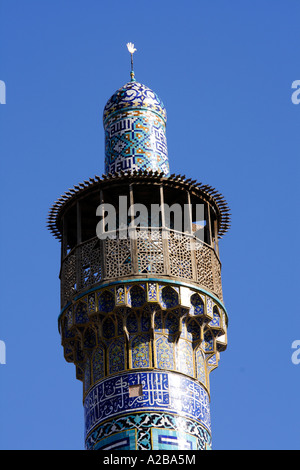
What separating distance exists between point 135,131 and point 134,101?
22.0 inches

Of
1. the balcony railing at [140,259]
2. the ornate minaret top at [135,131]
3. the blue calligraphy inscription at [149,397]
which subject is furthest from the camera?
the ornate minaret top at [135,131]

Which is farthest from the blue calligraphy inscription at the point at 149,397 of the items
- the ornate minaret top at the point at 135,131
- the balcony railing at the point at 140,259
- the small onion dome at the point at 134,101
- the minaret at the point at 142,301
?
the small onion dome at the point at 134,101

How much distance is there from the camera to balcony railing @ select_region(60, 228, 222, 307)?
54.5 ft

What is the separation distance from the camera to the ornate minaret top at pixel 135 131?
59.8ft

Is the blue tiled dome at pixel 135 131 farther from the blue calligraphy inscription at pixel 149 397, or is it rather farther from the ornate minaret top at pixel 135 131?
the blue calligraphy inscription at pixel 149 397

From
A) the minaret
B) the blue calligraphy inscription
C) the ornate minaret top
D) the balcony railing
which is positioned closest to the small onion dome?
the ornate minaret top

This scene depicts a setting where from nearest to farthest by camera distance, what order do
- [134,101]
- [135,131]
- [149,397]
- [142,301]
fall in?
[149,397], [142,301], [135,131], [134,101]

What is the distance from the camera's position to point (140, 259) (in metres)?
16.6

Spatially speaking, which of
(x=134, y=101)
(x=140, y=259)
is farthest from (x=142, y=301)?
(x=134, y=101)

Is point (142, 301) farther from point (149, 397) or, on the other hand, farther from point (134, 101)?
point (134, 101)

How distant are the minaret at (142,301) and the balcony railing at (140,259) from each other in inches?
0.5

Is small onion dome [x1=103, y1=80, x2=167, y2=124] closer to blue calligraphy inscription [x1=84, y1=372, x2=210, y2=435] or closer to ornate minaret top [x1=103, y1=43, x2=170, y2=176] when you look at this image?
ornate minaret top [x1=103, y1=43, x2=170, y2=176]

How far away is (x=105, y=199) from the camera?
1744 cm
